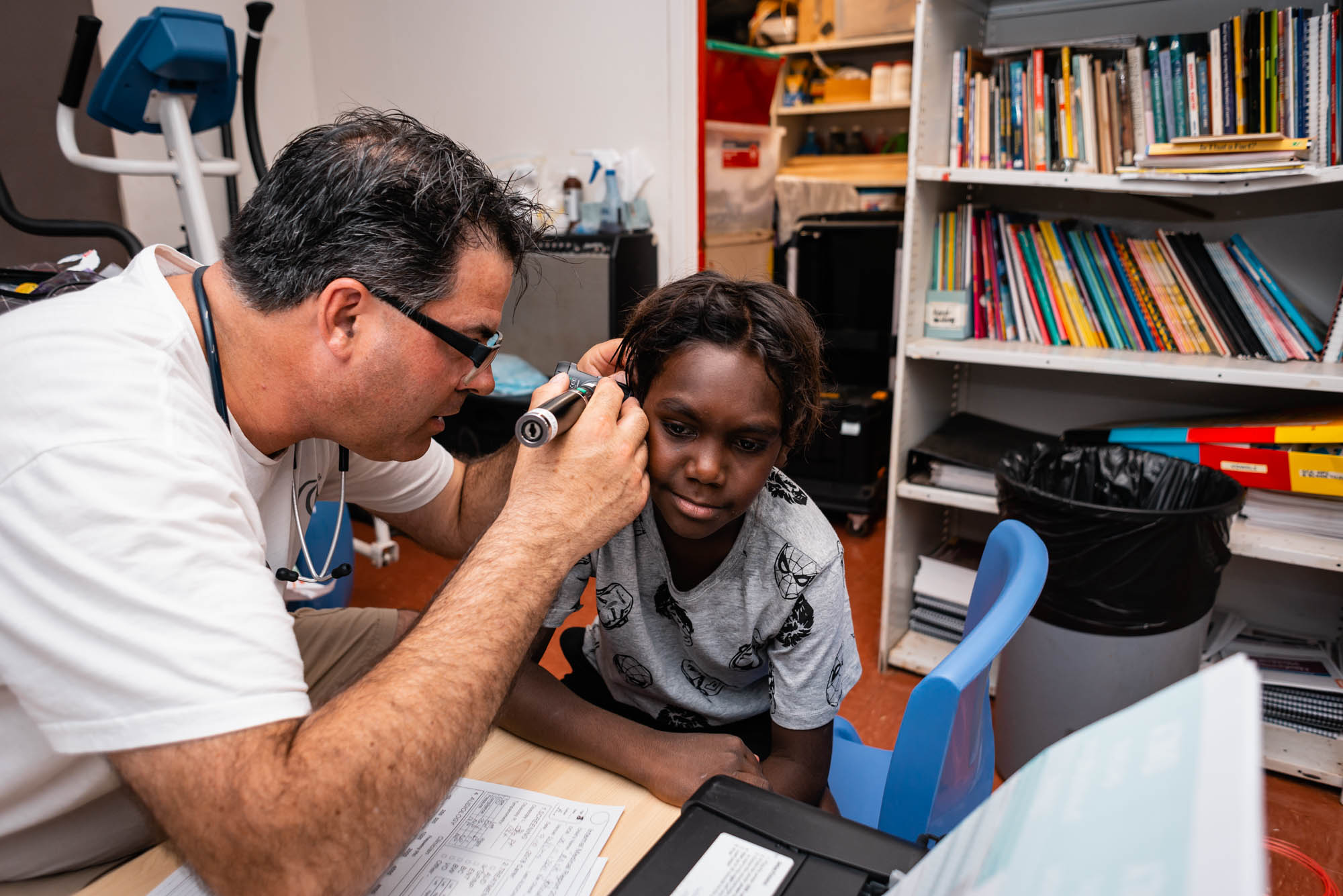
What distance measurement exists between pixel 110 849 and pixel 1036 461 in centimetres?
191

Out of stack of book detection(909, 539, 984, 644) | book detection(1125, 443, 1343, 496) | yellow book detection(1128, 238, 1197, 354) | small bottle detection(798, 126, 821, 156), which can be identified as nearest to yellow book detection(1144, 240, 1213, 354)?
yellow book detection(1128, 238, 1197, 354)

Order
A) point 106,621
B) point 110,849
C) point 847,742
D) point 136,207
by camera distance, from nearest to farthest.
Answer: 1. point 106,621
2. point 110,849
3. point 847,742
4. point 136,207

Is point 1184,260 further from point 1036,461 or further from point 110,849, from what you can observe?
point 110,849

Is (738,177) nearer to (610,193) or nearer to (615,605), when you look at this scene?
(610,193)

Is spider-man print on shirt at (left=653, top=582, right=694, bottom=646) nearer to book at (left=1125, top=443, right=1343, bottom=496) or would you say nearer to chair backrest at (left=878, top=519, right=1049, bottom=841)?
chair backrest at (left=878, top=519, right=1049, bottom=841)

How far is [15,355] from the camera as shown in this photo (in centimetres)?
77

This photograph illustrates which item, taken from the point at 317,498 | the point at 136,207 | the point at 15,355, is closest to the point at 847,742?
the point at 317,498

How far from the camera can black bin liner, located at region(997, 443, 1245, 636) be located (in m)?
1.64

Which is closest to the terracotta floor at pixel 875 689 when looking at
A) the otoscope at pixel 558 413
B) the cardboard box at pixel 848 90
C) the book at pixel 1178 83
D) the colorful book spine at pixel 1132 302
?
the otoscope at pixel 558 413

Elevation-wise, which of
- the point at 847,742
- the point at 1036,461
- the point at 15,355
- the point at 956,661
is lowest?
the point at 847,742

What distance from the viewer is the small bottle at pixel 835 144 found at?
175 inches

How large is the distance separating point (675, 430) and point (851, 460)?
2.41 metres

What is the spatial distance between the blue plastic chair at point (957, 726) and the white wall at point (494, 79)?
2.14 m

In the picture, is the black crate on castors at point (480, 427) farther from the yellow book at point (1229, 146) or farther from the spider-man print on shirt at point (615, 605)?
the yellow book at point (1229, 146)
